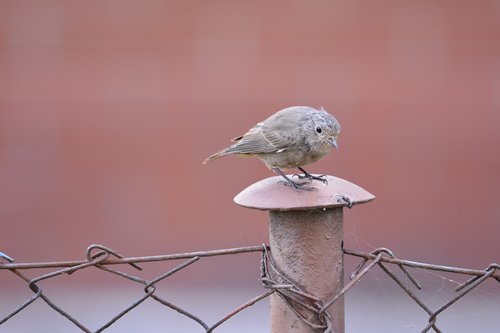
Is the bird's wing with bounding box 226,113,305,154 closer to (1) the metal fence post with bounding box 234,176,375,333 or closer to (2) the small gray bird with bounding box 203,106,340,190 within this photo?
(2) the small gray bird with bounding box 203,106,340,190

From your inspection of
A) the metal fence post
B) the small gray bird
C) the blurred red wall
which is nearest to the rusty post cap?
the metal fence post

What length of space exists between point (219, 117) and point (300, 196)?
2.92 metres

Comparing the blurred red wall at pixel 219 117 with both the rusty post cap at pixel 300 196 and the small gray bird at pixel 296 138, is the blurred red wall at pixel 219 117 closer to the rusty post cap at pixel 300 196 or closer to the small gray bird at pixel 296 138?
the small gray bird at pixel 296 138

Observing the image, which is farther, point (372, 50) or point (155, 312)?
point (155, 312)

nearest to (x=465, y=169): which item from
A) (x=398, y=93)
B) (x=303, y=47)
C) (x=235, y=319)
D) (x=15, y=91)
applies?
(x=398, y=93)

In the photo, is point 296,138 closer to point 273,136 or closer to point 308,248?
point 273,136

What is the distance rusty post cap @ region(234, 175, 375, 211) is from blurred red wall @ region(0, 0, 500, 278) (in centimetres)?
273

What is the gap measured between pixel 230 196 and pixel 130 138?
30.2 inches

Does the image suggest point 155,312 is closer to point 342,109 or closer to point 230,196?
point 230,196

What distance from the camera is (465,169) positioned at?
420 centimetres

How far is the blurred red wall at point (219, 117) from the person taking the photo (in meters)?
3.94

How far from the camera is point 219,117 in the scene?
412 cm

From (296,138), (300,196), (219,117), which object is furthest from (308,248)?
(219,117)

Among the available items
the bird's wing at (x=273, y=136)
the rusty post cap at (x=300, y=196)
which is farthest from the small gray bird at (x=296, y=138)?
the rusty post cap at (x=300, y=196)
